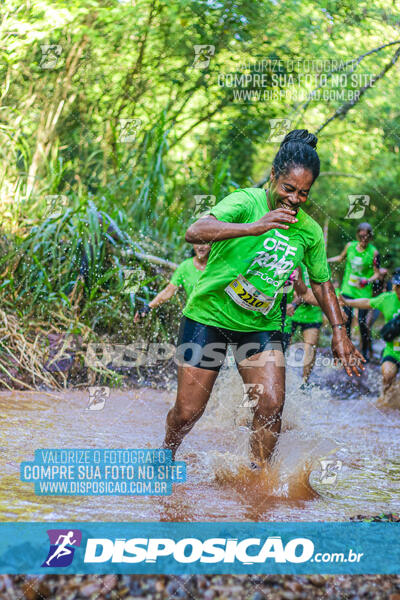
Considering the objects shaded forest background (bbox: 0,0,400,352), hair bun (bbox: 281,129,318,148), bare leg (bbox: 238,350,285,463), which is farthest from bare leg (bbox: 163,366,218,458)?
shaded forest background (bbox: 0,0,400,352)

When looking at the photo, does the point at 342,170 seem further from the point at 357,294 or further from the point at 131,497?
the point at 131,497

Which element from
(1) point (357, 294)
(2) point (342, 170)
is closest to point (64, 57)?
(1) point (357, 294)

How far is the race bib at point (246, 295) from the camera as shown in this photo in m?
3.57

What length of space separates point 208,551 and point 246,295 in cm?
127

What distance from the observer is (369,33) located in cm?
1152

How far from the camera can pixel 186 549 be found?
292 centimetres

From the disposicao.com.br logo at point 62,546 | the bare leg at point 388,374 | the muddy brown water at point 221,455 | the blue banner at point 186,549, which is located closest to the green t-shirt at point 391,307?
the bare leg at point 388,374

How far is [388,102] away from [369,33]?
330 centimetres

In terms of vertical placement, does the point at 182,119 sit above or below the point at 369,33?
below

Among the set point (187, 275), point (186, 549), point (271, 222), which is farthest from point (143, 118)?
point (186, 549)

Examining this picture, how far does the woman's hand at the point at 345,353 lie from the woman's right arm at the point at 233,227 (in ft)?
2.75

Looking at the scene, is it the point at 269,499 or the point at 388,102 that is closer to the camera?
the point at 269,499

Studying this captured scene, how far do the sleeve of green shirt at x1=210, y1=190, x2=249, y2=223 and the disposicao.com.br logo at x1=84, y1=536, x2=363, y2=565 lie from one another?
4.81ft

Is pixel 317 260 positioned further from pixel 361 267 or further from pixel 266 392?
pixel 361 267
